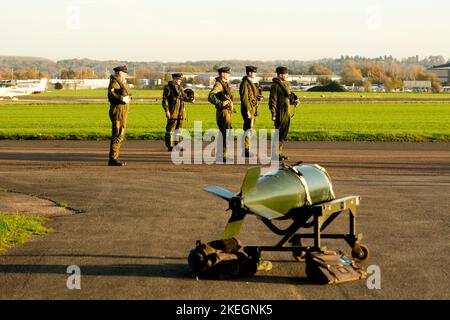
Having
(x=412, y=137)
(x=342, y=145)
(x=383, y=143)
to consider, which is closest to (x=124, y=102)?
(x=342, y=145)

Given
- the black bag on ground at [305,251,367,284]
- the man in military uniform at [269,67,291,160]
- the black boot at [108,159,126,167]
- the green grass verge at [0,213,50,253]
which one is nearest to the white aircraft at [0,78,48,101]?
the black boot at [108,159,126,167]

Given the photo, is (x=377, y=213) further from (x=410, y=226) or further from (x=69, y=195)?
(x=69, y=195)

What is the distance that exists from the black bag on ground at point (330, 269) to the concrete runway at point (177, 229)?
10 centimetres

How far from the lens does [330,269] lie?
8.68 meters

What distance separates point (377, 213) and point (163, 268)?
5.00 metres

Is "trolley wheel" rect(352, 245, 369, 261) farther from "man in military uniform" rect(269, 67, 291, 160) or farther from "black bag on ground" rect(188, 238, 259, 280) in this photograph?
"man in military uniform" rect(269, 67, 291, 160)

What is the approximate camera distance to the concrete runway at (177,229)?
8477 mm

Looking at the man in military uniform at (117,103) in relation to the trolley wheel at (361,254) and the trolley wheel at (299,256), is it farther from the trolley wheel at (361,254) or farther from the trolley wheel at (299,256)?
the trolley wheel at (361,254)

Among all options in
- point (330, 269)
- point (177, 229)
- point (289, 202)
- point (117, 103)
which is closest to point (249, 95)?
point (117, 103)

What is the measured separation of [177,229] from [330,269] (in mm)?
3522

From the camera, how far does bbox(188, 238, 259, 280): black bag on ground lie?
8.78 m

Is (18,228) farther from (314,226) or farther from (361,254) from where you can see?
(361,254)

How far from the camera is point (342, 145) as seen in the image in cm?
2659

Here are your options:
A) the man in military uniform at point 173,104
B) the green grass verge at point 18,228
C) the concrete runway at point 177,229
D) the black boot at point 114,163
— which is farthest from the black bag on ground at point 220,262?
the man in military uniform at point 173,104
